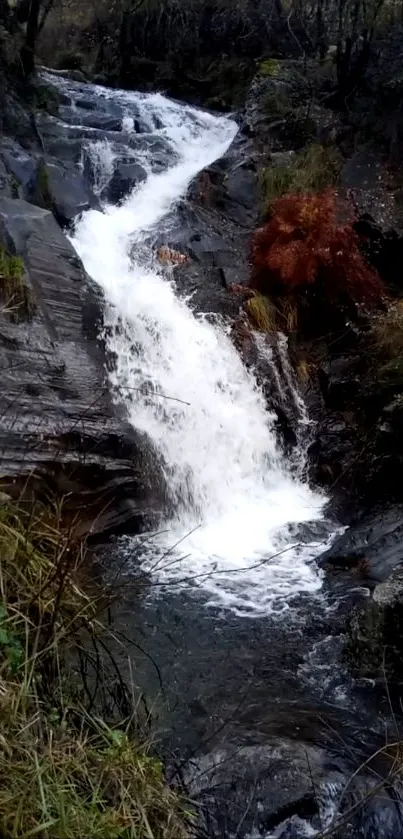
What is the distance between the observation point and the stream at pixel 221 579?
159 inches

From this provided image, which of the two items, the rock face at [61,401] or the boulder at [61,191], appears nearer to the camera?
the rock face at [61,401]

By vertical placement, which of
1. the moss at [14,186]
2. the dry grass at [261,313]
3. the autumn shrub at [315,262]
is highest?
the moss at [14,186]

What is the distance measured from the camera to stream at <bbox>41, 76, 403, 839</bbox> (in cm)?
404

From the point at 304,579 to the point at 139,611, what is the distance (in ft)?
5.09

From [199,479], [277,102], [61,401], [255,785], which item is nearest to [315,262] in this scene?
[199,479]

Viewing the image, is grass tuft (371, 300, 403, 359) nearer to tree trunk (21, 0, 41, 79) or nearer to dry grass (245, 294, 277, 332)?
dry grass (245, 294, 277, 332)

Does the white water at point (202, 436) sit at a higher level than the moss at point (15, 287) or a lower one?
lower

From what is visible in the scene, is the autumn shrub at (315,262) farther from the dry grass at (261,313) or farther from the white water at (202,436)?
the white water at (202,436)

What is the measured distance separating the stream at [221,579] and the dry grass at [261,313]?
0.48m

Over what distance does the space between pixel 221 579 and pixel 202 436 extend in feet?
7.80

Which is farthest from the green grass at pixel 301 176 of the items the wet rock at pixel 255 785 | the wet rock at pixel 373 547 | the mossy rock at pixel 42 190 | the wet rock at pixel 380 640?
the wet rock at pixel 255 785

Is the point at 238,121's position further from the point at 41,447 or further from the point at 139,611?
the point at 139,611

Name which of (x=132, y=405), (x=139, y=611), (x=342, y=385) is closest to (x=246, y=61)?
(x=342, y=385)

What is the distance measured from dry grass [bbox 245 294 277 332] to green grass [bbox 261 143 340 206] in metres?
2.12
